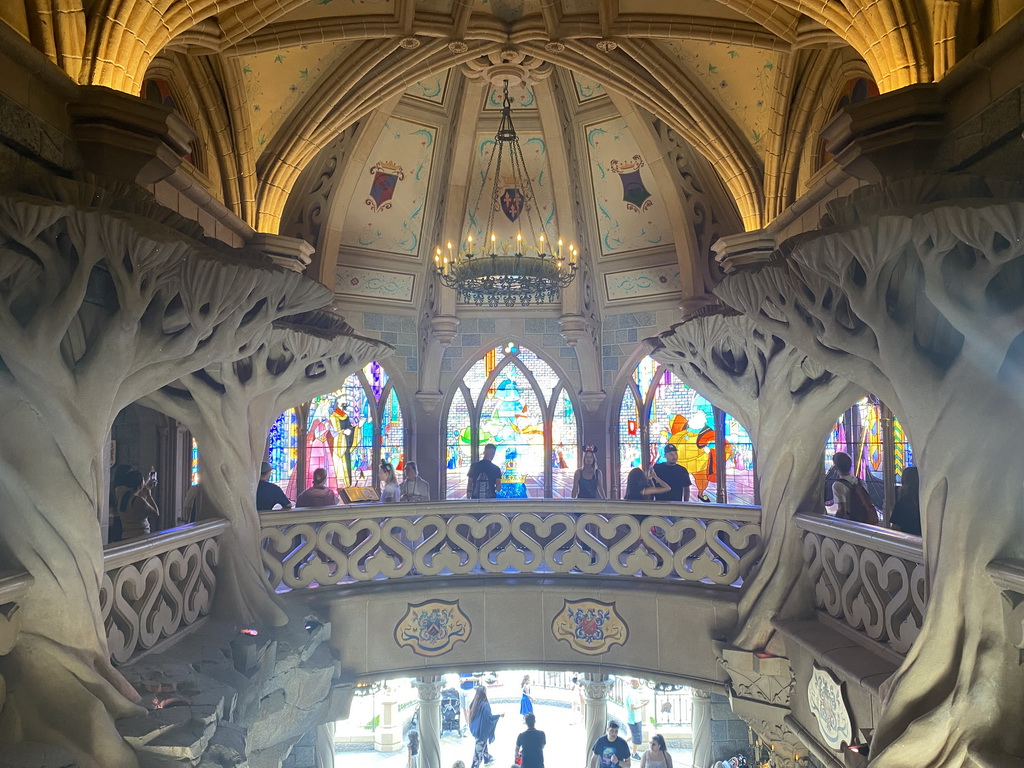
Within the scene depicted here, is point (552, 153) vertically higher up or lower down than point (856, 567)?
higher up

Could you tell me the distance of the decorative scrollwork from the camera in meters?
4.23

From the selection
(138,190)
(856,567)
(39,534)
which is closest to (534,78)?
(138,190)

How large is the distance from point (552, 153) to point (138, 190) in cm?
804

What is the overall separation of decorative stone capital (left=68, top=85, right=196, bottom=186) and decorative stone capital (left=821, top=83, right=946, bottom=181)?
13.7 ft

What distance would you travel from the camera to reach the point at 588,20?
842 centimetres

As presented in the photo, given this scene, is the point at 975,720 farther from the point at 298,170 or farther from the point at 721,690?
the point at 298,170

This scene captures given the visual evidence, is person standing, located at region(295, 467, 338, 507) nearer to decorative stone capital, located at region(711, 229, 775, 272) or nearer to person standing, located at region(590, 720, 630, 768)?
person standing, located at region(590, 720, 630, 768)

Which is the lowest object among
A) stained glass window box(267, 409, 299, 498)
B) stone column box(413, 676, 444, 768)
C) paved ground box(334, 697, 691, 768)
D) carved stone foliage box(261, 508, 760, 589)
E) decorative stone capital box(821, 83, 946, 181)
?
paved ground box(334, 697, 691, 768)

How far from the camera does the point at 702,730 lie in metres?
8.88

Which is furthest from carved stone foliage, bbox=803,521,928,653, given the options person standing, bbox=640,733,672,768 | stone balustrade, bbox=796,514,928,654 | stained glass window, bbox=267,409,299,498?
stained glass window, bbox=267,409,299,498

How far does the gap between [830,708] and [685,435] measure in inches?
301

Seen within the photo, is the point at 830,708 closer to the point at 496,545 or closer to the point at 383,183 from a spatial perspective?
the point at 496,545

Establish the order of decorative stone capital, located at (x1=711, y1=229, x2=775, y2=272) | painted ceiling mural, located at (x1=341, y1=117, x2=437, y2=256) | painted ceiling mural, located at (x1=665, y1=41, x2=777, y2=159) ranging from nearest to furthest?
painted ceiling mural, located at (x1=665, y1=41, x2=777, y2=159)
decorative stone capital, located at (x1=711, y1=229, x2=775, y2=272)
painted ceiling mural, located at (x1=341, y1=117, x2=437, y2=256)

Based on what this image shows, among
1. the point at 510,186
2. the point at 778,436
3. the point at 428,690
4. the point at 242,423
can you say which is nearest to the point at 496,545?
the point at 428,690
